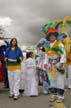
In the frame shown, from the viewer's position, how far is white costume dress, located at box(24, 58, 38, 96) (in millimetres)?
12531

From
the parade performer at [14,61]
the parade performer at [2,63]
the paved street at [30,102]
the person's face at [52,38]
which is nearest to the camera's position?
the paved street at [30,102]

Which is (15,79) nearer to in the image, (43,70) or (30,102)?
(43,70)

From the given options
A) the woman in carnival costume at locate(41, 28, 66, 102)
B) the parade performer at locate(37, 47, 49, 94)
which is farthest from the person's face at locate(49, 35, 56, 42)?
the parade performer at locate(37, 47, 49, 94)

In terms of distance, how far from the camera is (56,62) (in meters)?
10.3

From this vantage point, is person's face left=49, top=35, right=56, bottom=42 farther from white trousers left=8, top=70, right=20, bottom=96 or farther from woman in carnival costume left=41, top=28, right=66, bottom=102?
white trousers left=8, top=70, right=20, bottom=96

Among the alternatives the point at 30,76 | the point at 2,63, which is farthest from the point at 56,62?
the point at 2,63

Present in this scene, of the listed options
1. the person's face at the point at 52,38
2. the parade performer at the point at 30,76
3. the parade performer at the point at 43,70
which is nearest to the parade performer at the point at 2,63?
the parade performer at the point at 30,76

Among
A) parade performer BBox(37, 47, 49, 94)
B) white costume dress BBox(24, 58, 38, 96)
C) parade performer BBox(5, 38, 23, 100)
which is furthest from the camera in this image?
white costume dress BBox(24, 58, 38, 96)

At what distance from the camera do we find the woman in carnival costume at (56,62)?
10.2m

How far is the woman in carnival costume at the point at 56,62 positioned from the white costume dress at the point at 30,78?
6.50ft

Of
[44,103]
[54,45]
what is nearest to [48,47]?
[54,45]

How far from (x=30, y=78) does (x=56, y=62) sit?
8.19ft

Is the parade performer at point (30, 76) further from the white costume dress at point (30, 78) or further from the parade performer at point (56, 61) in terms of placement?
the parade performer at point (56, 61)

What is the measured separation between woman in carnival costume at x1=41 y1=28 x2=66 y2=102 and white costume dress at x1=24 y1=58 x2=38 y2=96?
78.0 inches
